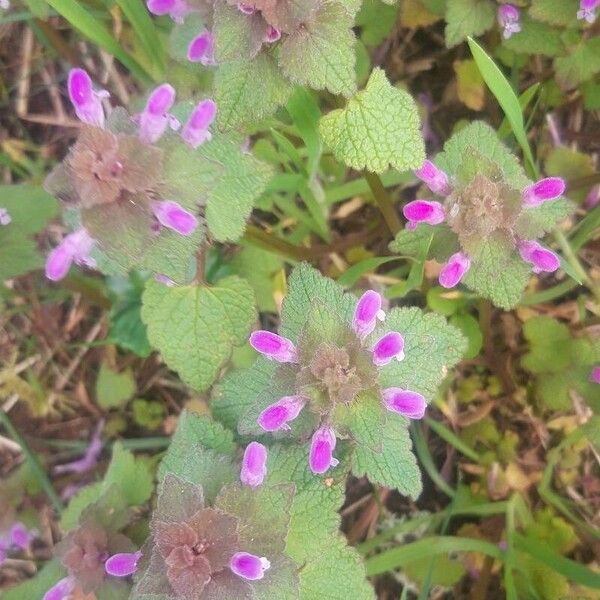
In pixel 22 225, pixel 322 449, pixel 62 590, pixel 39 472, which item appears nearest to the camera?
pixel 322 449

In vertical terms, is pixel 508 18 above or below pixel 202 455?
above

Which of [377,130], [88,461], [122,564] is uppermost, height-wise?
[377,130]

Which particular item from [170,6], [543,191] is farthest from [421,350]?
[170,6]

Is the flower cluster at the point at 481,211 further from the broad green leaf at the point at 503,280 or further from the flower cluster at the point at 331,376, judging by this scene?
the flower cluster at the point at 331,376

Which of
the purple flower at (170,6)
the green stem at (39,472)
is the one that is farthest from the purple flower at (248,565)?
the purple flower at (170,6)

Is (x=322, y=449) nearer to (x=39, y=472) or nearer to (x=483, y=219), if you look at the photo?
(x=483, y=219)

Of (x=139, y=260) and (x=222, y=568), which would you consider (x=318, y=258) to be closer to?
(x=139, y=260)

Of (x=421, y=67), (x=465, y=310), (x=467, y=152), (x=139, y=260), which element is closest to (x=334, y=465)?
(x=139, y=260)
